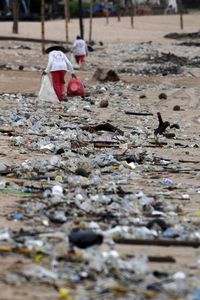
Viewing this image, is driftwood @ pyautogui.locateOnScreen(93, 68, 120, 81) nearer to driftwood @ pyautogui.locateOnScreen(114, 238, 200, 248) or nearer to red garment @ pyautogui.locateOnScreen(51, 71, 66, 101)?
red garment @ pyautogui.locateOnScreen(51, 71, 66, 101)

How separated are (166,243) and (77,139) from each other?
193 inches

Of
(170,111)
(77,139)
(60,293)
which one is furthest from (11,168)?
(170,111)

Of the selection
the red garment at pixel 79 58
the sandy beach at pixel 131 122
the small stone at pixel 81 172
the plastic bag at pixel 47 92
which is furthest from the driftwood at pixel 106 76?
the small stone at pixel 81 172

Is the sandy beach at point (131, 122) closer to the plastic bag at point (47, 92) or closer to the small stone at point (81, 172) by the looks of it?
the plastic bag at point (47, 92)

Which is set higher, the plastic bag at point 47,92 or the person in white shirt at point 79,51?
the plastic bag at point 47,92

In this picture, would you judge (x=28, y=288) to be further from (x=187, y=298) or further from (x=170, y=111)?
(x=170, y=111)

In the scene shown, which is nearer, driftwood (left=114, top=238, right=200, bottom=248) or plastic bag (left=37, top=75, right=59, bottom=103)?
driftwood (left=114, top=238, right=200, bottom=248)

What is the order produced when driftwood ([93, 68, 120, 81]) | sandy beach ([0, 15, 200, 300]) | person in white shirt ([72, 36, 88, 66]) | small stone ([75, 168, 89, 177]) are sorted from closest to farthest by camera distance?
sandy beach ([0, 15, 200, 300])
small stone ([75, 168, 89, 177])
driftwood ([93, 68, 120, 81])
person in white shirt ([72, 36, 88, 66])

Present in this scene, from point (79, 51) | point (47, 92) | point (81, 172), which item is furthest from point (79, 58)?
point (81, 172)

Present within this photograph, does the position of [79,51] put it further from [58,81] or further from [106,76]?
[58,81]

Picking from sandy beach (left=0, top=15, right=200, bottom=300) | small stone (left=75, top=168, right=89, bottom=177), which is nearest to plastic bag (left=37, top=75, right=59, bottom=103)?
sandy beach (left=0, top=15, right=200, bottom=300)

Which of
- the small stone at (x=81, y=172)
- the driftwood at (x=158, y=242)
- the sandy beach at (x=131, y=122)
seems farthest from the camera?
the small stone at (x=81, y=172)

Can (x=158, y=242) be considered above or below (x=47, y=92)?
above

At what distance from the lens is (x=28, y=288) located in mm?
4152
